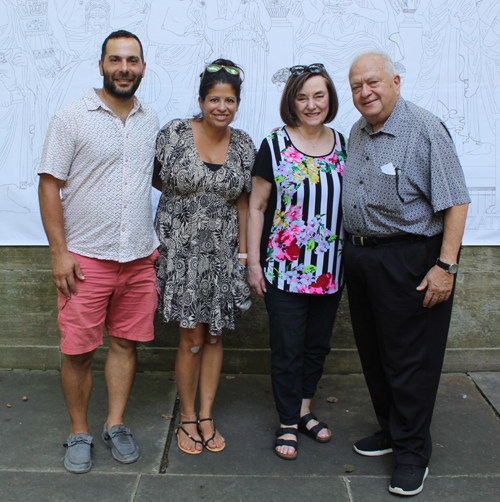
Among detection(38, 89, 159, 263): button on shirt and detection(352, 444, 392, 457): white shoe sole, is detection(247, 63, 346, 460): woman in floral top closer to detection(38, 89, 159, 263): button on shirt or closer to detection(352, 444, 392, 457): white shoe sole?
detection(352, 444, 392, 457): white shoe sole

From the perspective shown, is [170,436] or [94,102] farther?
[170,436]

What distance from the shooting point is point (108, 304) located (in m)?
2.98

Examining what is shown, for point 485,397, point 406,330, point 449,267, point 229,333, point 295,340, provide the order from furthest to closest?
point 229,333, point 485,397, point 295,340, point 406,330, point 449,267

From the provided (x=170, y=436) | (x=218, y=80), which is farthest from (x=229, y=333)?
(x=218, y=80)

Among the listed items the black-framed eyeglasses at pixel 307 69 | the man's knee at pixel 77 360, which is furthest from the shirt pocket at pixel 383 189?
the man's knee at pixel 77 360

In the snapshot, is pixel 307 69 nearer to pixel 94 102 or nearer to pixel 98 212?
pixel 94 102

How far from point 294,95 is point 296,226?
68 centimetres

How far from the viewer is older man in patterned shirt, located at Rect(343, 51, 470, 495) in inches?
97.5

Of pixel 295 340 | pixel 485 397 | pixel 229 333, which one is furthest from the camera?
pixel 229 333

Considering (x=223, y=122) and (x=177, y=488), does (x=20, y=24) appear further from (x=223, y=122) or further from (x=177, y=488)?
(x=177, y=488)

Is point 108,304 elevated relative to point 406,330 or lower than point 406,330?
lower

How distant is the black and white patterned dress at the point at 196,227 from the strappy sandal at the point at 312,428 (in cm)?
78

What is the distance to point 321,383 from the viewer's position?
389 cm

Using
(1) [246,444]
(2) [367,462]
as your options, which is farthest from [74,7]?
(2) [367,462]
